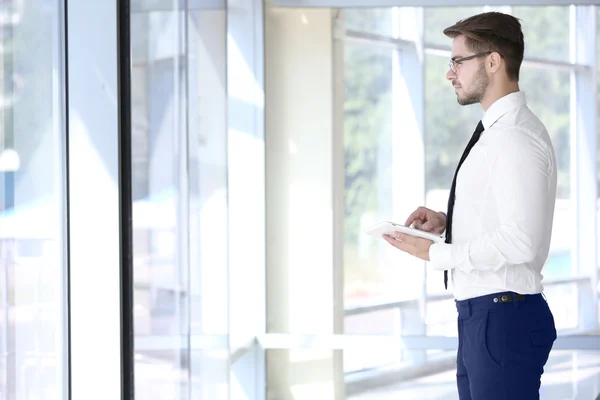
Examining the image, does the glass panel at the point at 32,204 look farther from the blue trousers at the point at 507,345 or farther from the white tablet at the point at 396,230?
the blue trousers at the point at 507,345

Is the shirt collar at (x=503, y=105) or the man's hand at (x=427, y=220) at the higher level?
the shirt collar at (x=503, y=105)

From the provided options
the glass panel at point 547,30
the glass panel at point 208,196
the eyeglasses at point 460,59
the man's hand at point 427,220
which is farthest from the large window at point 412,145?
the eyeglasses at point 460,59

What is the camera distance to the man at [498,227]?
206 cm

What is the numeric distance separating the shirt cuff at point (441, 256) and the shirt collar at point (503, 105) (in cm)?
36

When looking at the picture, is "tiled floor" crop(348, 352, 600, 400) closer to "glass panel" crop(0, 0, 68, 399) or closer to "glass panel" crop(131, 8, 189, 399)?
"glass panel" crop(131, 8, 189, 399)

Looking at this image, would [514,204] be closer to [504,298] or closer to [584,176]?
[504,298]

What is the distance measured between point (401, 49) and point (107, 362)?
8.85 feet

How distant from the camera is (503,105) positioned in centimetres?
221

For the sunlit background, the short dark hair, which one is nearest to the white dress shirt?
the short dark hair

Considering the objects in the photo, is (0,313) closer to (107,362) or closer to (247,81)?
(107,362)

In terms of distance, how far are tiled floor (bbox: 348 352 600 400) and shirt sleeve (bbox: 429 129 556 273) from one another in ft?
7.39

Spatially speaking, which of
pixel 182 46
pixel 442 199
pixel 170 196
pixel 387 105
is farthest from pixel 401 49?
pixel 170 196

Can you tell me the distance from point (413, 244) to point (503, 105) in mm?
449

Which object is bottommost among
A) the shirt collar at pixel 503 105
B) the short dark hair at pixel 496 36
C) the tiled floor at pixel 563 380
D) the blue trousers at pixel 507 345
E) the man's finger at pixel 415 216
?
the tiled floor at pixel 563 380
